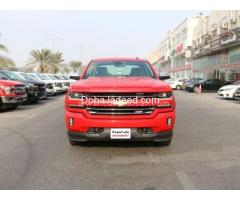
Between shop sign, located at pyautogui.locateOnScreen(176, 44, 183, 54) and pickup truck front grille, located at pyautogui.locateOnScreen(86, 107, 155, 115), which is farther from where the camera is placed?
shop sign, located at pyautogui.locateOnScreen(176, 44, 183, 54)

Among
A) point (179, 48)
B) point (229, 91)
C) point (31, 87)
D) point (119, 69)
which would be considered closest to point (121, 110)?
point (119, 69)

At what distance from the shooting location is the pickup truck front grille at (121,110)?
5941 millimetres

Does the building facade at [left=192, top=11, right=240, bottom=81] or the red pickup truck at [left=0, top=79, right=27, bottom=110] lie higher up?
the building facade at [left=192, top=11, right=240, bottom=81]

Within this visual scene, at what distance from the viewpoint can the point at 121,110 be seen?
5941 mm

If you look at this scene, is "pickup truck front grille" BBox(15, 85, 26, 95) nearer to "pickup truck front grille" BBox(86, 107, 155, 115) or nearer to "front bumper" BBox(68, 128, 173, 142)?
"front bumper" BBox(68, 128, 173, 142)

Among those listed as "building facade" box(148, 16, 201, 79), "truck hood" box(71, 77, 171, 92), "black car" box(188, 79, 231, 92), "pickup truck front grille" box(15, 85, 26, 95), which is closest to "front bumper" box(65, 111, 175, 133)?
"truck hood" box(71, 77, 171, 92)

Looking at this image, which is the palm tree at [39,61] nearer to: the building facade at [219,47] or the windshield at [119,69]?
the building facade at [219,47]

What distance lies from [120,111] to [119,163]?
3.01 ft

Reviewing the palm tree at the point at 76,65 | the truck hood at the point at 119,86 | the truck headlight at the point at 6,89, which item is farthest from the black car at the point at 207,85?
the palm tree at the point at 76,65

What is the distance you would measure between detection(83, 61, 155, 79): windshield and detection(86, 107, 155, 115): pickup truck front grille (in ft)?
5.62

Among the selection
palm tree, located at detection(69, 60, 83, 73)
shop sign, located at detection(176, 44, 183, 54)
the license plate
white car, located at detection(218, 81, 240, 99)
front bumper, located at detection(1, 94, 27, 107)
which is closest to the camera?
the license plate

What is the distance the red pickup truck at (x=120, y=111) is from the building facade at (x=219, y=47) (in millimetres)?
28911

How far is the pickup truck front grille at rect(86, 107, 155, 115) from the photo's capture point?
234 inches

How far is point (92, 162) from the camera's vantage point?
18.4ft
